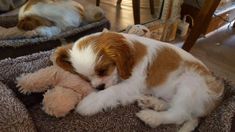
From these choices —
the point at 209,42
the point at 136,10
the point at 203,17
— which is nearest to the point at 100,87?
the point at 136,10

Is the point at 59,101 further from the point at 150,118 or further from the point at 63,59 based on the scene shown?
A: the point at 150,118

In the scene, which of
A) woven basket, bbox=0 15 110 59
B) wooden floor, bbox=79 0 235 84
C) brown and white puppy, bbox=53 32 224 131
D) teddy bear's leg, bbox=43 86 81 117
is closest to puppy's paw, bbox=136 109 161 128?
brown and white puppy, bbox=53 32 224 131

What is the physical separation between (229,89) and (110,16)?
1.07 metres

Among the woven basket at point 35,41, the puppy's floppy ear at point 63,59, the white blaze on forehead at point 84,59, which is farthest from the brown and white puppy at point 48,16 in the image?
the white blaze on forehead at point 84,59

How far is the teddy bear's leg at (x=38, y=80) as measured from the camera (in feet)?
4.04

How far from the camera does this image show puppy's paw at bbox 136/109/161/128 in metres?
1.20

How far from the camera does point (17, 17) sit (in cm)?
174

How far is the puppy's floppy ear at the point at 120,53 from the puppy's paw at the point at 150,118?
0.17m

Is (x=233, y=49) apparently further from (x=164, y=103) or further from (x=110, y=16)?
(x=164, y=103)

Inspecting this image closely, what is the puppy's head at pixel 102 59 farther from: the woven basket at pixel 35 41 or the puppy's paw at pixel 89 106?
the woven basket at pixel 35 41

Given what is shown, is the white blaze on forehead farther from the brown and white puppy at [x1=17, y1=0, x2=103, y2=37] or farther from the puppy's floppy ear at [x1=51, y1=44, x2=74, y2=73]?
the brown and white puppy at [x1=17, y1=0, x2=103, y2=37]

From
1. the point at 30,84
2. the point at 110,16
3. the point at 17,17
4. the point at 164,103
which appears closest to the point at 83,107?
the point at 30,84

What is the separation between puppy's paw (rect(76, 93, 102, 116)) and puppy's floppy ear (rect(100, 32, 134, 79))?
15 cm

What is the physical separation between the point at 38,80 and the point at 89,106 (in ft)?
0.80
